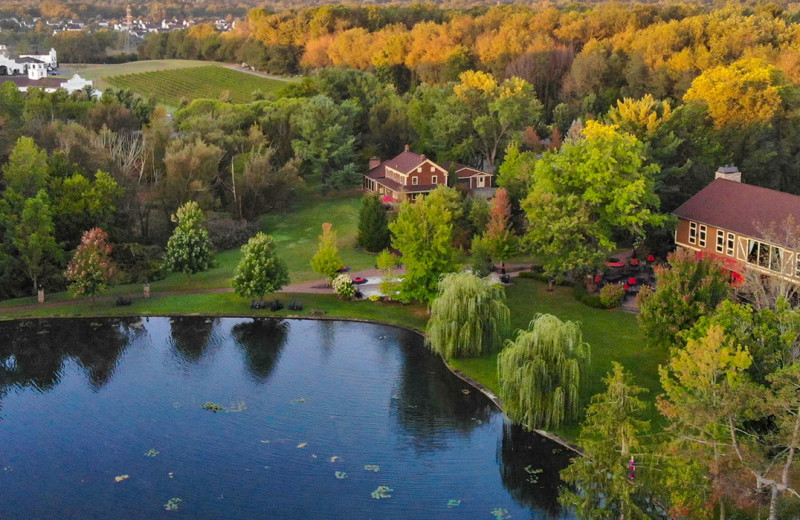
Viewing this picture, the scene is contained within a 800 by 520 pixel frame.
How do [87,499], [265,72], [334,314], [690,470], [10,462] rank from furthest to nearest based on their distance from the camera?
[265,72]
[334,314]
[10,462]
[87,499]
[690,470]

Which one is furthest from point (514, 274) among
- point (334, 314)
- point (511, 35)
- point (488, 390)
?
point (511, 35)

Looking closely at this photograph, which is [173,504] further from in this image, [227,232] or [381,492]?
[227,232]

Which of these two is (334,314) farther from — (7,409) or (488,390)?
(7,409)

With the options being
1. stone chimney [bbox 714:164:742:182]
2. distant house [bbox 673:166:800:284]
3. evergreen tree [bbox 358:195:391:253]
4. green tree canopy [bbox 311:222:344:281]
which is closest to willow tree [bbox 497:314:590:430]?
distant house [bbox 673:166:800:284]

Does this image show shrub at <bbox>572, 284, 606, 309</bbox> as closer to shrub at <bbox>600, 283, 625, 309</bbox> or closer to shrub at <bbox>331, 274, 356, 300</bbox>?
shrub at <bbox>600, 283, 625, 309</bbox>

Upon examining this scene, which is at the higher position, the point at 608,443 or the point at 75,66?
the point at 75,66

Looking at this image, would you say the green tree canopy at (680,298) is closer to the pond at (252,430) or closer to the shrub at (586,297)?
the shrub at (586,297)
